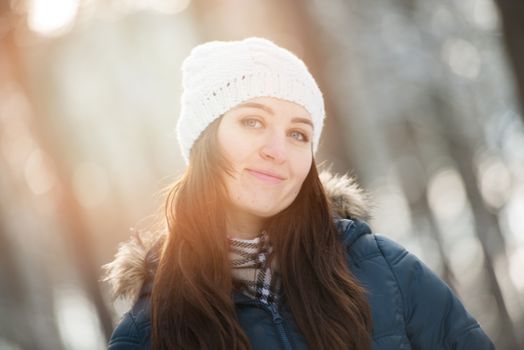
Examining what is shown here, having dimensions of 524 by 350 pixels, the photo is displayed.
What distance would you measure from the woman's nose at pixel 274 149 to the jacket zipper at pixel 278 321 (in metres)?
0.62

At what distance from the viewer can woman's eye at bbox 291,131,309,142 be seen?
9.62 feet

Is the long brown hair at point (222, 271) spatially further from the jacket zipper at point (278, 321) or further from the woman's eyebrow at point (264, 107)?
the woman's eyebrow at point (264, 107)

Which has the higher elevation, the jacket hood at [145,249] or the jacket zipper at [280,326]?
the jacket hood at [145,249]

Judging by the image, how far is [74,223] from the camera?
40.0 ft

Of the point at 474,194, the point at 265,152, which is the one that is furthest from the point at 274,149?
the point at 474,194

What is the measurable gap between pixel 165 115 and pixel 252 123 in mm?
9677

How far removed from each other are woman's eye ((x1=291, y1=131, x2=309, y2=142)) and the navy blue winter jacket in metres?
0.57

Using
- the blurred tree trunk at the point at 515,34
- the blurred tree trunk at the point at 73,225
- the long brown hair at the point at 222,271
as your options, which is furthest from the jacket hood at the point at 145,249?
the blurred tree trunk at the point at 73,225

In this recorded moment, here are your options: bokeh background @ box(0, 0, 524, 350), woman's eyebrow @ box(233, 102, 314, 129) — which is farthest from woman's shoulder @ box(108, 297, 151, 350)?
bokeh background @ box(0, 0, 524, 350)

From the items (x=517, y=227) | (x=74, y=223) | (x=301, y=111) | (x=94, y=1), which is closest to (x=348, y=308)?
(x=301, y=111)

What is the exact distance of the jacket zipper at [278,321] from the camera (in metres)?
2.62

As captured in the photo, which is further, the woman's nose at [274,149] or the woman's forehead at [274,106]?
the woman's forehead at [274,106]

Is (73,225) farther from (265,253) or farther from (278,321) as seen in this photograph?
(278,321)

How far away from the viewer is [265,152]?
276cm
